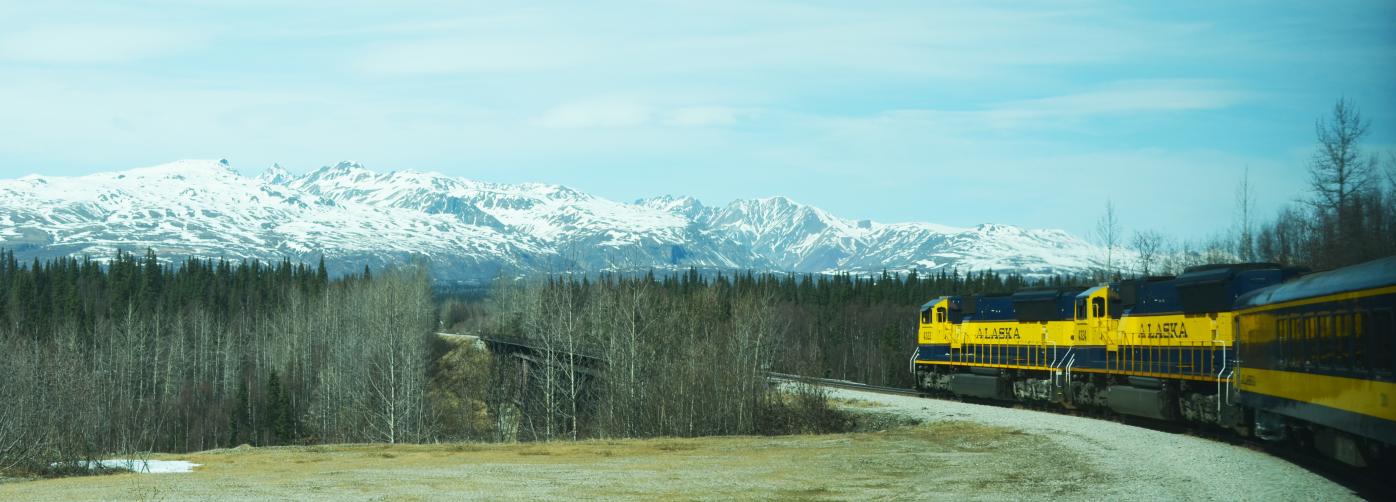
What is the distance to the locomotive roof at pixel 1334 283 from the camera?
2050 cm

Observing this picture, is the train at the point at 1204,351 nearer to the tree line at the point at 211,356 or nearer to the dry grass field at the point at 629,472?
the dry grass field at the point at 629,472

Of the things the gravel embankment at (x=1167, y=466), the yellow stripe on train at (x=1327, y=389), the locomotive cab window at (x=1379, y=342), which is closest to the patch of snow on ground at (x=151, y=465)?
the gravel embankment at (x=1167, y=466)

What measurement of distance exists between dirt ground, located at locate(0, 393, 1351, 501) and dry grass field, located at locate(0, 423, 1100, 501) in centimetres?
4

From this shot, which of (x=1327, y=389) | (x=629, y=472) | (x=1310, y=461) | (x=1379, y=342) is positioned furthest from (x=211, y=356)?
(x=1379, y=342)

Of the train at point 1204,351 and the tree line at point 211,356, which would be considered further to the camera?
the tree line at point 211,356

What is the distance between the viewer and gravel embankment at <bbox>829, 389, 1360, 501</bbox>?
21.8 metres

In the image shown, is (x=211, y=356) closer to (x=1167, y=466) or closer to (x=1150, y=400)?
(x=1150, y=400)

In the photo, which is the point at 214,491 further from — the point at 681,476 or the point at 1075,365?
the point at 1075,365

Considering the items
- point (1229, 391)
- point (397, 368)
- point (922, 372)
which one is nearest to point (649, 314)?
point (922, 372)

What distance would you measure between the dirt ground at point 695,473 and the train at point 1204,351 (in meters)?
1.78

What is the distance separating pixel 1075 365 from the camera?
4488cm

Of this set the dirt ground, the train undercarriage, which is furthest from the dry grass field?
the train undercarriage

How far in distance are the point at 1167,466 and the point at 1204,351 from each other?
10.2 m

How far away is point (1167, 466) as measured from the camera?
26250 mm
